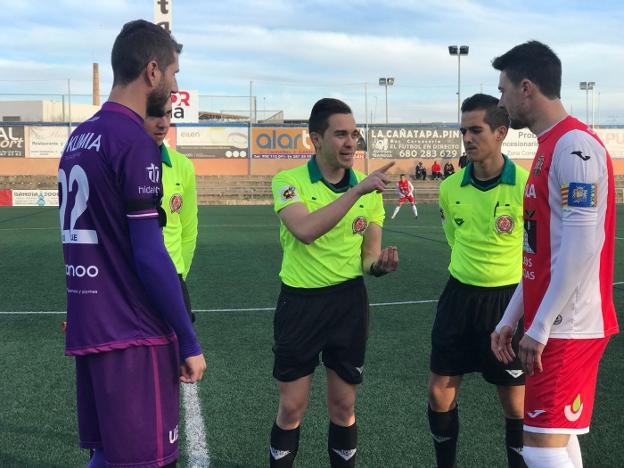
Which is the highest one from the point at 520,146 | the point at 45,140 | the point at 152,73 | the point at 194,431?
the point at 45,140

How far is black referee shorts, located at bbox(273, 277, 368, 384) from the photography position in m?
3.94

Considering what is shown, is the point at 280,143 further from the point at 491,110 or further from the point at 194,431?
the point at 491,110

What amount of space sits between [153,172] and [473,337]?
2.44 m

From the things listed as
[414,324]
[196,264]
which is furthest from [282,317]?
[196,264]

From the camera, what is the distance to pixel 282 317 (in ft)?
13.1

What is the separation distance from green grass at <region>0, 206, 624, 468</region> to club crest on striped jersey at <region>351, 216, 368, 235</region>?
1.49 metres

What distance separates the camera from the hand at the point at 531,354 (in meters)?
2.94

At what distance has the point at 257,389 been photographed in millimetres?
5953

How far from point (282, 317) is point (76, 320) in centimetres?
150

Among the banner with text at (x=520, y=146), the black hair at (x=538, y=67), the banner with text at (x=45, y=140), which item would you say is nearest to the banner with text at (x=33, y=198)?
the banner with text at (x=45, y=140)

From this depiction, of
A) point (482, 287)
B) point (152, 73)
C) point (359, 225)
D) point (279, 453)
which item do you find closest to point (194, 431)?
point (279, 453)

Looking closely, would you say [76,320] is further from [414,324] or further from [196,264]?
[196,264]

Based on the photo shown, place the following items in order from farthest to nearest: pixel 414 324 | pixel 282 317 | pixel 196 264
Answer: pixel 196 264 < pixel 414 324 < pixel 282 317

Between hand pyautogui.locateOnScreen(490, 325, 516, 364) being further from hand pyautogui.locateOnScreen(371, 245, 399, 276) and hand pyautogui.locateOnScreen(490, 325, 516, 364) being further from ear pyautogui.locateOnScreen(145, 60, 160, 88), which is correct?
ear pyautogui.locateOnScreen(145, 60, 160, 88)
